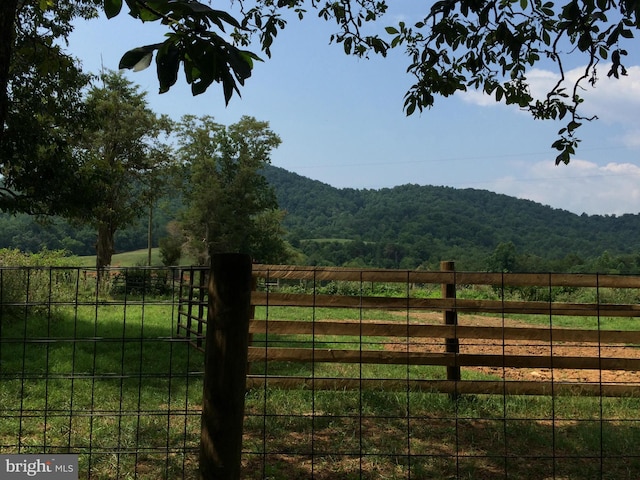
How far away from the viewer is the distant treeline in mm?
56625

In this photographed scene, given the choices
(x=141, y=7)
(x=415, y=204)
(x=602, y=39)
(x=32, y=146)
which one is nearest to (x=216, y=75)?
(x=141, y=7)

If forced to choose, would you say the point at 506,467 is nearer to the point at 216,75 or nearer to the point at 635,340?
the point at 635,340

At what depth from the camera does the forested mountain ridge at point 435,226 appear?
7500cm

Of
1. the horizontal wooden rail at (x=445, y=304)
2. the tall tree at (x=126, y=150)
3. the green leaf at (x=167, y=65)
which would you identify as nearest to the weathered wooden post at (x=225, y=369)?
the green leaf at (x=167, y=65)

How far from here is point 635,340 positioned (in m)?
5.29

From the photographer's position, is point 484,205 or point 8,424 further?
point 484,205

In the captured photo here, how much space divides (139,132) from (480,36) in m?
31.9

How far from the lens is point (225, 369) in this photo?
7.20ft

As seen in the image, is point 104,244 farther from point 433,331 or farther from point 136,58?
point 136,58

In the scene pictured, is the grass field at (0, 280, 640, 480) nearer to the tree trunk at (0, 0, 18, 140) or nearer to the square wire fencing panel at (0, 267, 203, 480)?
the square wire fencing panel at (0, 267, 203, 480)

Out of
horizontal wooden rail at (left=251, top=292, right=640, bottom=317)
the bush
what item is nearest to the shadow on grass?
the bush

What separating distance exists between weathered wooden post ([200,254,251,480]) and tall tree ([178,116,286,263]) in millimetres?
44313

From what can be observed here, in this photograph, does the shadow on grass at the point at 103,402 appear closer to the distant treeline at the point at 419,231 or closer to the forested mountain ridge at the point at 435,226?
the distant treeline at the point at 419,231

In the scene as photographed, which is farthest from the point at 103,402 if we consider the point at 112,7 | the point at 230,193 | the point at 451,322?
the point at 230,193
